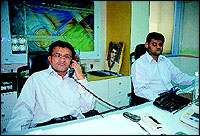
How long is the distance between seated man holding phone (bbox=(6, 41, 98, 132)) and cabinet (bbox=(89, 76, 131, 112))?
1.03 m

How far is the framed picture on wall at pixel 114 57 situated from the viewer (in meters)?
2.87

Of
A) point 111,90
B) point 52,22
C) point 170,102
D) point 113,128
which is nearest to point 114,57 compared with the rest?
point 111,90

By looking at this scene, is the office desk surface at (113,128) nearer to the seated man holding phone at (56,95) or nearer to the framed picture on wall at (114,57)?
the seated man holding phone at (56,95)

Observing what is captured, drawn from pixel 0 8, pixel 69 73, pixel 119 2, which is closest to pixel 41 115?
pixel 69 73

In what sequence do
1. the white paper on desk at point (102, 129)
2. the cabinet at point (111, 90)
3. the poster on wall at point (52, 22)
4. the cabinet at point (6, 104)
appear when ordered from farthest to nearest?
the cabinet at point (111, 90), the poster on wall at point (52, 22), the cabinet at point (6, 104), the white paper on desk at point (102, 129)

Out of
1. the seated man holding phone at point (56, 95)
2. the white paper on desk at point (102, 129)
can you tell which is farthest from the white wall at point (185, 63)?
the white paper on desk at point (102, 129)

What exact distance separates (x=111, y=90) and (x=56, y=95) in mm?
1529

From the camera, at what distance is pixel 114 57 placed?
3027mm

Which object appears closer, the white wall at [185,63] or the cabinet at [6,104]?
the cabinet at [6,104]

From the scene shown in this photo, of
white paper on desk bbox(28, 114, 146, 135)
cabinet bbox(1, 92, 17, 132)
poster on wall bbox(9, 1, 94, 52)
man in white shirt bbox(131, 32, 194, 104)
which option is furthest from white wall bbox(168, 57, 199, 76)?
cabinet bbox(1, 92, 17, 132)

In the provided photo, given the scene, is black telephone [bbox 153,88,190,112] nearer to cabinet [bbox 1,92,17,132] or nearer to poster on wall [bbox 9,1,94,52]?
cabinet [bbox 1,92,17,132]

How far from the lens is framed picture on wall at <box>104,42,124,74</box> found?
113 inches

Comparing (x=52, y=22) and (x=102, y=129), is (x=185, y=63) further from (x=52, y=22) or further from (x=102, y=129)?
(x=102, y=129)

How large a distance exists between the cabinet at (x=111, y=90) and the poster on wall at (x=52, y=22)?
92 centimetres
